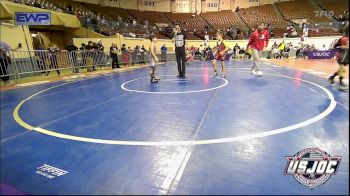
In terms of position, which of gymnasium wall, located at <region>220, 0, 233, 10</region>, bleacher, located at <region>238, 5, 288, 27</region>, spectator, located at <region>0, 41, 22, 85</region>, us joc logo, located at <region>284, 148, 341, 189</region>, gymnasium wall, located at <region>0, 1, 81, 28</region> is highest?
gymnasium wall, located at <region>220, 0, 233, 10</region>

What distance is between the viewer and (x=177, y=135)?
3629mm

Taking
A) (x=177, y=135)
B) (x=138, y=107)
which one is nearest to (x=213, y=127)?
(x=177, y=135)

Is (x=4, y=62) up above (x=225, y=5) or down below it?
below

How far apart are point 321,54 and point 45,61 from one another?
71.5 feet

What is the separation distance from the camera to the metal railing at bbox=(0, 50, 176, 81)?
32.3 feet

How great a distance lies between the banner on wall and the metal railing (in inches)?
691

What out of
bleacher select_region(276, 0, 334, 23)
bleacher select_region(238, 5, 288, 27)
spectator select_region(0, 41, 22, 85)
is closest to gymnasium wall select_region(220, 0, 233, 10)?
bleacher select_region(238, 5, 288, 27)

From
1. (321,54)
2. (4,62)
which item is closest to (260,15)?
(321,54)

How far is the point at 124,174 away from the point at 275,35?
3021 cm

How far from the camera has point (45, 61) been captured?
463 inches

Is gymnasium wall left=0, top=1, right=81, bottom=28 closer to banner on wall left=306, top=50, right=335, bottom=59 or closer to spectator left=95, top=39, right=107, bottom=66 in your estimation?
spectator left=95, top=39, right=107, bottom=66

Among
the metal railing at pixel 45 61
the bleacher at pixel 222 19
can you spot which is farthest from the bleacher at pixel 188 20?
the metal railing at pixel 45 61

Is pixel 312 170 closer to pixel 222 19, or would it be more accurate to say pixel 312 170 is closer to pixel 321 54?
pixel 321 54

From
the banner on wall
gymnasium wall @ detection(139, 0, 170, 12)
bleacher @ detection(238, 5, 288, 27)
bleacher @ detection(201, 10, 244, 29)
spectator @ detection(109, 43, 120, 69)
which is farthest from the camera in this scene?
gymnasium wall @ detection(139, 0, 170, 12)
